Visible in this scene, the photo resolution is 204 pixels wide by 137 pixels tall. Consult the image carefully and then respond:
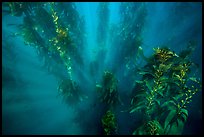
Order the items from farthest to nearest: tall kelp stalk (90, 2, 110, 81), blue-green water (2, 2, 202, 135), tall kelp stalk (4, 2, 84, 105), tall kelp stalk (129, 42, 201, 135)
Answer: tall kelp stalk (90, 2, 110, 81) < blue-green water (2, 2, 202, 135) < tall kelp stalk (4, 2, 84, 105) < tall kelp stalk (129, 42, 201, 135)

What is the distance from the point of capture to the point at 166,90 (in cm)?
482

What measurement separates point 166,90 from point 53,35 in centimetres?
416

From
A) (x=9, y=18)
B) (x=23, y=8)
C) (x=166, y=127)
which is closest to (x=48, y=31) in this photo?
(x=23, y=8)

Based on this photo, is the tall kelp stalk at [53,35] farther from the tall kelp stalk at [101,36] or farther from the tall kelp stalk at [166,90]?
the tall kelp stalk at [166,90]

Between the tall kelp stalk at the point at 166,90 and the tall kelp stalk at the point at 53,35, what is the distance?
2798 millimetres

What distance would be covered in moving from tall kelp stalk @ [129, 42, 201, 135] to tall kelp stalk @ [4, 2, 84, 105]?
280cm

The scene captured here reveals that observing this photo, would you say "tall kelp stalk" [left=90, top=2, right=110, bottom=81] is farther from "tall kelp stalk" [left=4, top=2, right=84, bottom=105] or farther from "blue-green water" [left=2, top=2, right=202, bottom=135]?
"tall kelp stalk" [left=4, top=2, right=84, bottom=105]

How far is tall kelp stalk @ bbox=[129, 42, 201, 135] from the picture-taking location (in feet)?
13.8

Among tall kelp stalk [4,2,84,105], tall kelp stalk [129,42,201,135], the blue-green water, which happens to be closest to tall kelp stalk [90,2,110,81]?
the blue-green water

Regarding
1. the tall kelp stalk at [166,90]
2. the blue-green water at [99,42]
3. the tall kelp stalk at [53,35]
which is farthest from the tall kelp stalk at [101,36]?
the tall kelp stalk at [166,90]

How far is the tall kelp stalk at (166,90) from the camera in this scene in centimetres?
420

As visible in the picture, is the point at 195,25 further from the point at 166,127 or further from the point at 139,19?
the point at 166,127

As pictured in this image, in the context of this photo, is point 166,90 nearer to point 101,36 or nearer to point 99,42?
point 99,42

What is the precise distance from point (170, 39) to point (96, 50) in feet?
19.0
